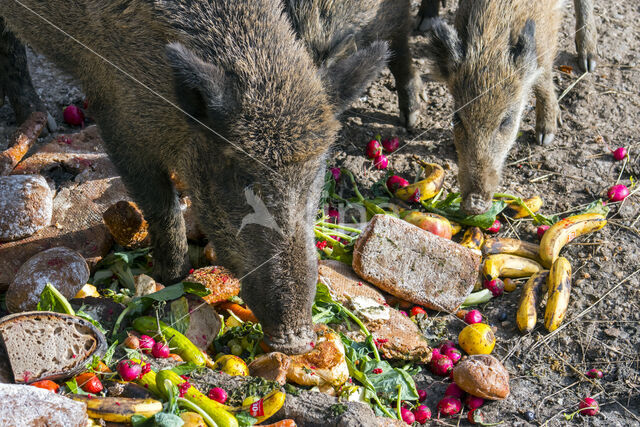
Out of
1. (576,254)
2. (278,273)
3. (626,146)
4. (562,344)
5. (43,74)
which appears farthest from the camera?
(43,74)

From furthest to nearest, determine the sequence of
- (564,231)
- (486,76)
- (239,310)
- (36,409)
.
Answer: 1. (486,76)
2. (564,231)
3. (239,310)
4. (36,409)

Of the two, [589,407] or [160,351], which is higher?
[160,351]

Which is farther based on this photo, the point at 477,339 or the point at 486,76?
the point at 486,76

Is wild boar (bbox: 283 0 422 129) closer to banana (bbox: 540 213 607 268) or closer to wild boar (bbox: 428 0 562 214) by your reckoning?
wild boar (bbox: 428 0 562 214)

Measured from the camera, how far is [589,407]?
337cm

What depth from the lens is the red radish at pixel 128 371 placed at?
297 centimetres

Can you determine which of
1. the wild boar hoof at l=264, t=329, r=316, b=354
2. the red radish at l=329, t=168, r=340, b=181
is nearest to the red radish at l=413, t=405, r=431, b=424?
the wild boar hoof at l=264, t=329, r=316, b=354

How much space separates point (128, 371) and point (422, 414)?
4.64 ft

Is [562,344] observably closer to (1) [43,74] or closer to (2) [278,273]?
(2) [278,273]

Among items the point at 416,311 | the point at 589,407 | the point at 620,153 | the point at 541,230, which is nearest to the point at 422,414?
the point at 416,311

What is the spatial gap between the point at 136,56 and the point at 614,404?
119 inches

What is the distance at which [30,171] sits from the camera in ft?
14.9

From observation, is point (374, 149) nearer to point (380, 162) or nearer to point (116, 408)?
point (380, 162)

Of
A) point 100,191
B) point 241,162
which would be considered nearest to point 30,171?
point 100,191
